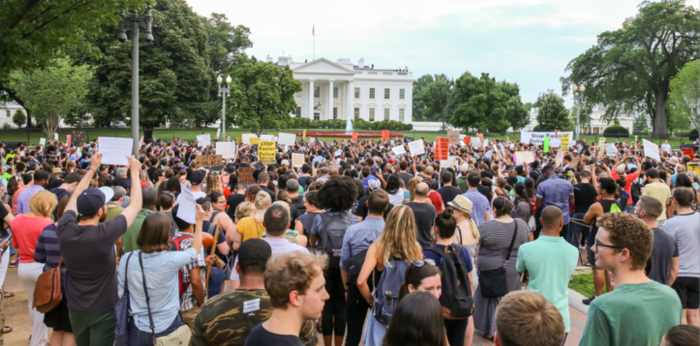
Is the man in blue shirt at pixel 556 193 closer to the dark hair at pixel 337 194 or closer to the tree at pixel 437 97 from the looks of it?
the dark hair at pixel 337 194

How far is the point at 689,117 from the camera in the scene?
48.7 meters

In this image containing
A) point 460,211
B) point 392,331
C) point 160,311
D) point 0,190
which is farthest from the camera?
point 0,190

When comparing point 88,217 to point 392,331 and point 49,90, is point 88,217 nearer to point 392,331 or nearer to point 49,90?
point 392,331

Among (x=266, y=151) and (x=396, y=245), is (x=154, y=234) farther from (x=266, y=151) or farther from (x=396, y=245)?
(x=266, y=151)

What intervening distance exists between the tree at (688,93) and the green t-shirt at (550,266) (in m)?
52.2

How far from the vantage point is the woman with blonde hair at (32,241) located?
5.04 meters

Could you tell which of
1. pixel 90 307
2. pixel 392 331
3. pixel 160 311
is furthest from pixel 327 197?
pixel 392 331

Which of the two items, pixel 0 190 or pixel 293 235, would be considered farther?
pixel 0 190

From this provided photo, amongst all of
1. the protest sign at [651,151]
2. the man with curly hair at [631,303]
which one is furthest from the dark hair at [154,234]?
the protest sign at [651,151]

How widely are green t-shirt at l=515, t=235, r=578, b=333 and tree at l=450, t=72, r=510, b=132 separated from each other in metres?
61.7

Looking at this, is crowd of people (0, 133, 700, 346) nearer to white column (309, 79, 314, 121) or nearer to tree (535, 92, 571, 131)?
tree (535, 92, 571, 131)

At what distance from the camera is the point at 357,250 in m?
4.61

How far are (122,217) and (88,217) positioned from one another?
29 cm

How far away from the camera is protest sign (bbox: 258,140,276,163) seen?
41.9ft
